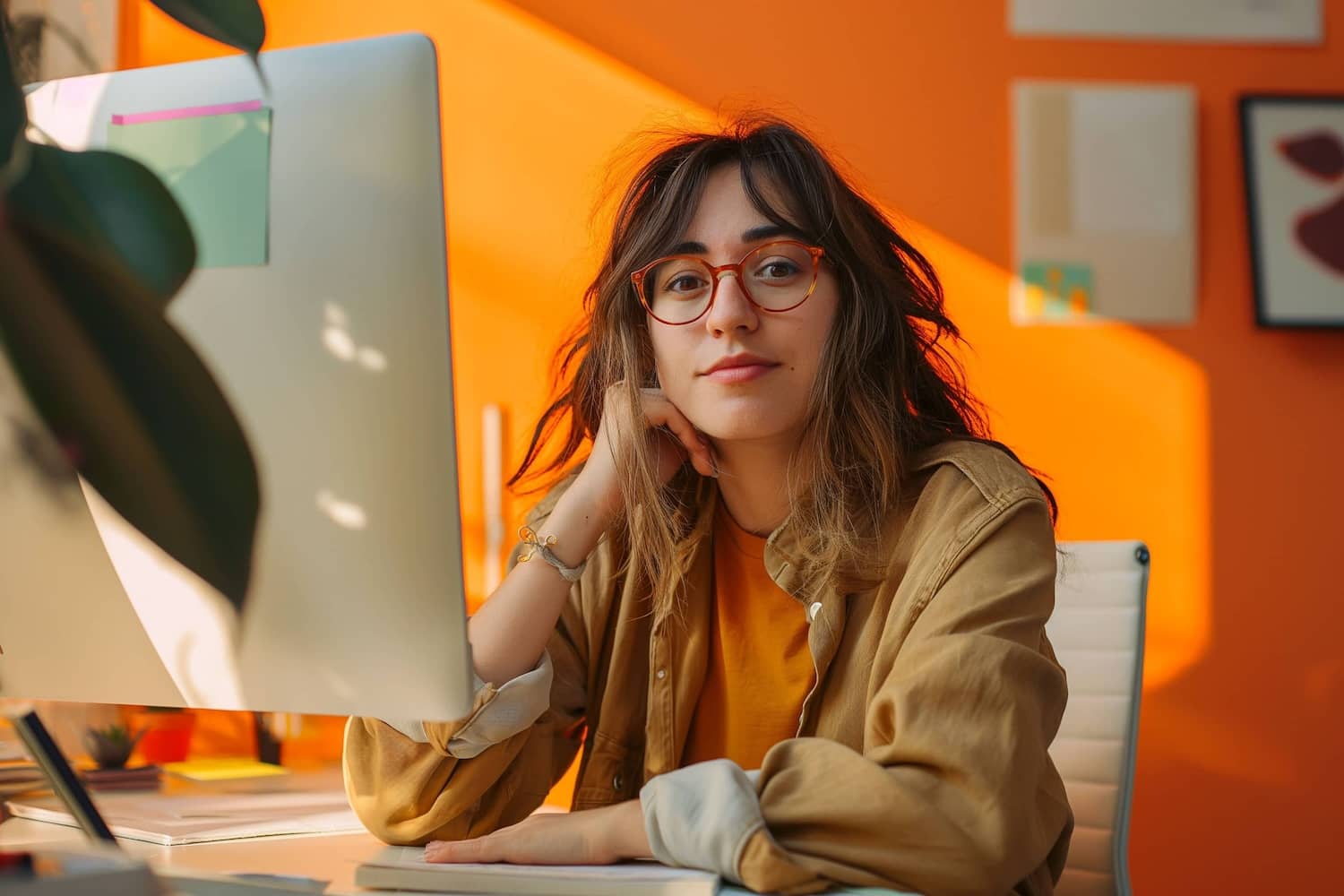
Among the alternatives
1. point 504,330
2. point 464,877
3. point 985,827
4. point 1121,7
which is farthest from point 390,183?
point 1121,7

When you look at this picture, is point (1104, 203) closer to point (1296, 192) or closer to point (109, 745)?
point (1296, 192)

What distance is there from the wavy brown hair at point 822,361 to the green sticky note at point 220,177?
2.09 feet

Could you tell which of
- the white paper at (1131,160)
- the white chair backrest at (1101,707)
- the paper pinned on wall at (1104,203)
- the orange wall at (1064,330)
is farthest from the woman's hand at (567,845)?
the white paper at (1131,160)

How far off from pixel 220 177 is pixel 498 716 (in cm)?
63

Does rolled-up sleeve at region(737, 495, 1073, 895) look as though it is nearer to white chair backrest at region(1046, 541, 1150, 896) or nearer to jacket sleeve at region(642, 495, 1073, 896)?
jacket sleeve at region(642, 495, 1073, 896)

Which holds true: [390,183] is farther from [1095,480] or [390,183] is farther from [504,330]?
[1095,480]

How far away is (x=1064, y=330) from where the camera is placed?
2744mm

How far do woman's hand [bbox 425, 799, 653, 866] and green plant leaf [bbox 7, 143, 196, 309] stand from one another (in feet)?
1.56

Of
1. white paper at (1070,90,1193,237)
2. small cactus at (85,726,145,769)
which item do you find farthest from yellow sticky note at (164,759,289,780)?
white paper at (1070,90,1193,237)

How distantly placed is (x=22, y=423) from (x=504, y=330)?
2.02 meters

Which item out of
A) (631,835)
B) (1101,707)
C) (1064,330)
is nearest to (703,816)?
(631,835)

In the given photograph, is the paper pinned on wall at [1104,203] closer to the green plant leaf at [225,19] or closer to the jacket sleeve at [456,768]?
the jacket sleeve at [456,768]

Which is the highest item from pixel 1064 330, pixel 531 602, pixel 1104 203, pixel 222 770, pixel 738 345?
pixel 1104 203

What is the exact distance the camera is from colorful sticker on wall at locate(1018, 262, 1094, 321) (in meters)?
2.74
